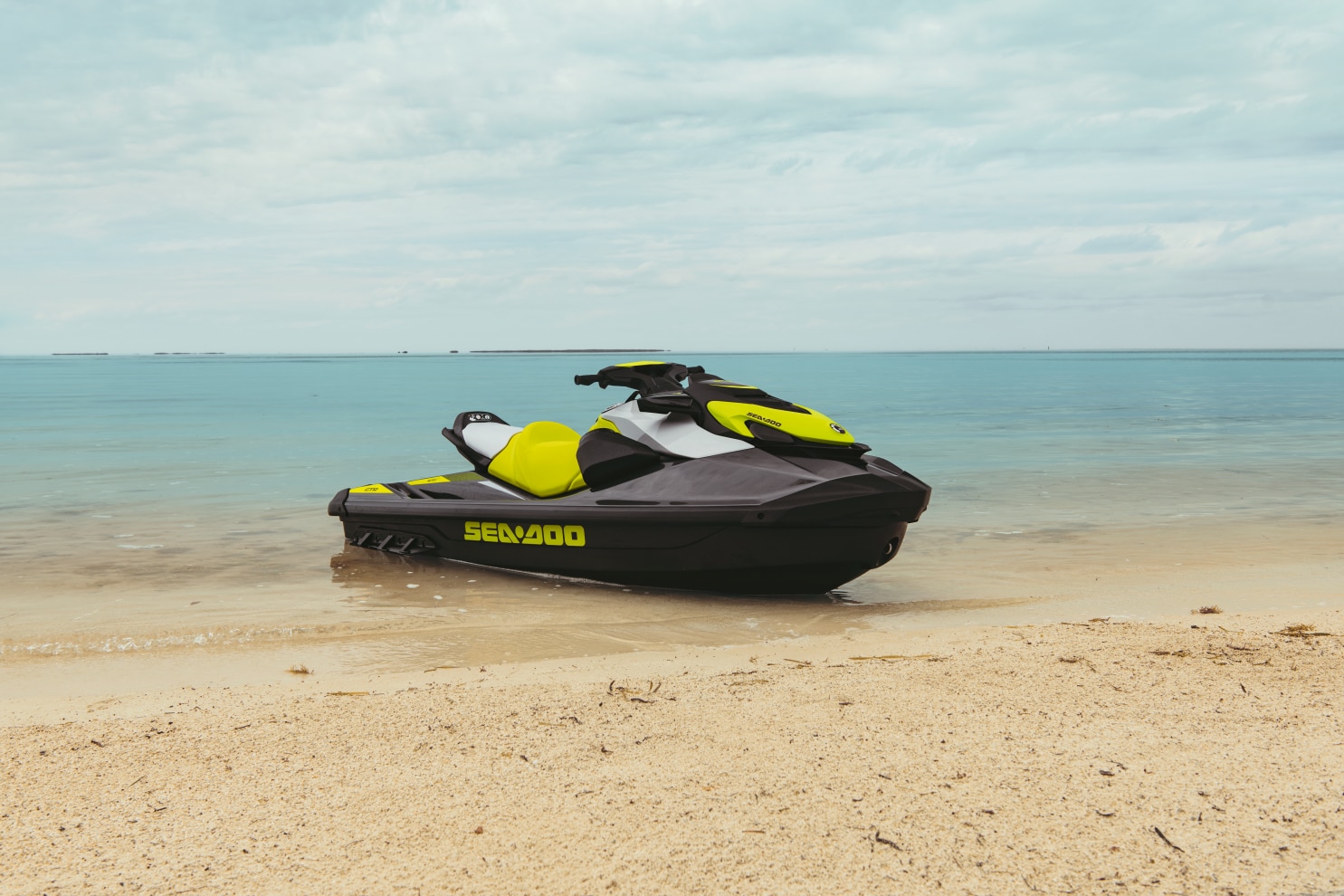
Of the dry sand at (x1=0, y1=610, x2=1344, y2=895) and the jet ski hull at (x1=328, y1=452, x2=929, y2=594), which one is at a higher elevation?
the jet ski hull at (x1=328, y1=452, x2=929, y2=594)

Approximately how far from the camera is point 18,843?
7.62 feet

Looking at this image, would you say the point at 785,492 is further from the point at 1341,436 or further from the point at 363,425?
the point at 363,425

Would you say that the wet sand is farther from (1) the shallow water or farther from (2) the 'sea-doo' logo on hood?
(2) the 'sea-doo' logo on hood

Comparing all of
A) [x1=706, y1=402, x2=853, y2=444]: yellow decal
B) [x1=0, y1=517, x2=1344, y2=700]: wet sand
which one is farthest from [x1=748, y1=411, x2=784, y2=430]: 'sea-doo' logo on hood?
[x1=0, y1=517, x2=1344, y2=700]: wet sand

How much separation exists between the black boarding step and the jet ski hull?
373 millimetres

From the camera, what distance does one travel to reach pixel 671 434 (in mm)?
5590

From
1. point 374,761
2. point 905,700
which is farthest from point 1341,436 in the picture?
point 374,761

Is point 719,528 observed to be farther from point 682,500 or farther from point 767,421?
point 767,421

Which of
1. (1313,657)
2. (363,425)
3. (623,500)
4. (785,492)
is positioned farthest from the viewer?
(363,425)

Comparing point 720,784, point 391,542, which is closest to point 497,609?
point 391,542

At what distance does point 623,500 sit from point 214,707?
2.45 m

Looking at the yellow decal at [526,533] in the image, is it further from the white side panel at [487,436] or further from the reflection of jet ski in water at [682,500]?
the white side panel at [487,436]

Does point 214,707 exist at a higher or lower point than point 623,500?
lower

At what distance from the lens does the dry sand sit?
84.1 inches
